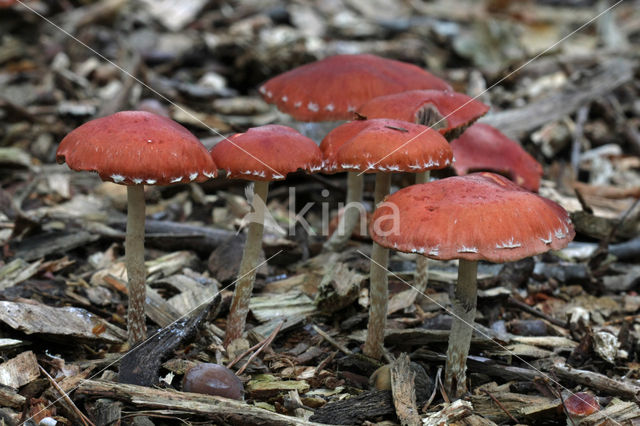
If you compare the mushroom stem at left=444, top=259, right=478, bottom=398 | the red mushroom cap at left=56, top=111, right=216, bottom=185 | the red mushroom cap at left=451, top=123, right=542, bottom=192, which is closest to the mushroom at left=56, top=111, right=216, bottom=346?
the red mushroom cap at left=56, top=111, right=216, bottom=185

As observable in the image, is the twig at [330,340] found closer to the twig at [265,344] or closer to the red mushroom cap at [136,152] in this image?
the twig at [265,344]

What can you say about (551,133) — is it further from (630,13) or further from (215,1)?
(630,13)

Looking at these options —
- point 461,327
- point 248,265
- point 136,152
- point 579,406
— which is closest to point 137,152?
point 136,152

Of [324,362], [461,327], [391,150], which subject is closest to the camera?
[391,150]

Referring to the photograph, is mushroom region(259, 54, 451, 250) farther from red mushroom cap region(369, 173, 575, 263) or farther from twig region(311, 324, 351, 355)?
twig region(311, 324, 351, 355)

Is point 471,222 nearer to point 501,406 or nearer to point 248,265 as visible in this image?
point 501,406

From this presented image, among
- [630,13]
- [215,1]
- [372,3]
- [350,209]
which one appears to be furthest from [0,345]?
[630,13]
